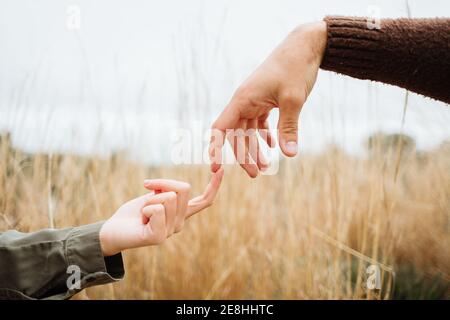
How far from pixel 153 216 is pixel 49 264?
21cm

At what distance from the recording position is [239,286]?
1.60 meters

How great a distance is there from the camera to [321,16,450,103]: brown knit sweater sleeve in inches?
27.8

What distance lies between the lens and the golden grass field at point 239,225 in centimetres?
140

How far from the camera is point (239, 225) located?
1.64m

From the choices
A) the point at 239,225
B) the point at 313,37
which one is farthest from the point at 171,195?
the point at 239,225

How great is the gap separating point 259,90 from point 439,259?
1688 mm

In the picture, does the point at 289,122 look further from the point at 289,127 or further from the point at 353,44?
the point at 353,44

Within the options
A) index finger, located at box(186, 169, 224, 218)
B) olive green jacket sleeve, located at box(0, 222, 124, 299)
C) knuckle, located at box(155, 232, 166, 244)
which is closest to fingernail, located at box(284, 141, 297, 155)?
index finger, located at box(186, 169, 224, 218)

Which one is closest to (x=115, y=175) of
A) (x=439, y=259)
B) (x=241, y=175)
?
(x=241, y=175)

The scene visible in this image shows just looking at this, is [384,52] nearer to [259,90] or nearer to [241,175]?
[259,90]

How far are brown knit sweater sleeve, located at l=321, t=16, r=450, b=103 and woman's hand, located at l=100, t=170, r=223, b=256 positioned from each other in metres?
0.28

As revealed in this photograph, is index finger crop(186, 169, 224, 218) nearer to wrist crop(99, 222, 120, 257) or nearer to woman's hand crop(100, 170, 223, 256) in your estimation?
woman's hand crop(100, 170, 223, 256)

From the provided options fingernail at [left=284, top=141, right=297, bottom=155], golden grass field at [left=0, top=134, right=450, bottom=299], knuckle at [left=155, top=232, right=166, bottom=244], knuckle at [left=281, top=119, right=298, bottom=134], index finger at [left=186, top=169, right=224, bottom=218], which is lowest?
golden grass field at [left=0, top=134, right=450, bottom=299]

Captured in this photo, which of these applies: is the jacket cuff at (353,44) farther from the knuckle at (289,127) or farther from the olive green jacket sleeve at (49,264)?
the olive green jacket sleeve at (49,264)
